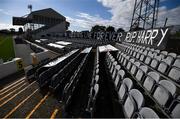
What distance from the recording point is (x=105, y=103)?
5.09m

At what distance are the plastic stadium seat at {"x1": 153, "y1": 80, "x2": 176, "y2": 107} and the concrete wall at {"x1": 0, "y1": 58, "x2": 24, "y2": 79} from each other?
8.77m

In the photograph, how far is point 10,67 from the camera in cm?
953

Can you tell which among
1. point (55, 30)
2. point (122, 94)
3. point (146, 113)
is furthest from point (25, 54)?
point (55, 30)

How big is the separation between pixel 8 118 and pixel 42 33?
53334mm

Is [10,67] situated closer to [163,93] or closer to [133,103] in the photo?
[133,103]

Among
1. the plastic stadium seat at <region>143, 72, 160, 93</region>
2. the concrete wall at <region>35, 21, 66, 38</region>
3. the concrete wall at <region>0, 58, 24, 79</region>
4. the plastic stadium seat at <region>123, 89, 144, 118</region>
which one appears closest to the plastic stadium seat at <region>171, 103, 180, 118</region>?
the plastic stadium seat at <region>123, 89, 144, 118</region>

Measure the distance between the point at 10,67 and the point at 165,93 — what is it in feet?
30.9

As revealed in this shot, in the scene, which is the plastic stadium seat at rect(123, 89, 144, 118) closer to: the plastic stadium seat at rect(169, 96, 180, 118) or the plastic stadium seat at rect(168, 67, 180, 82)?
the plastic stadium seat at rect(169, 96, 180, 118)

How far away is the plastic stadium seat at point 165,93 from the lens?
11.8 feet

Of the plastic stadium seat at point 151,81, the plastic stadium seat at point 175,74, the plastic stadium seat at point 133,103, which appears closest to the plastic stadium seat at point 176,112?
the plastic stadium seat at point 133,103

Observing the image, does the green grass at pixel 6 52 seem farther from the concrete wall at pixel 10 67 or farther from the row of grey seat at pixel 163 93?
the row of grey seat at pixel 163 93

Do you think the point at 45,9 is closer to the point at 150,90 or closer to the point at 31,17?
the point at 31,17

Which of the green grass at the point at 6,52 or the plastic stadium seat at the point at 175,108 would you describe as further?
the green grass at the point at 6,52

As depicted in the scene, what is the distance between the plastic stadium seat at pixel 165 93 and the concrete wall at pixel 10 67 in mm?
8771
